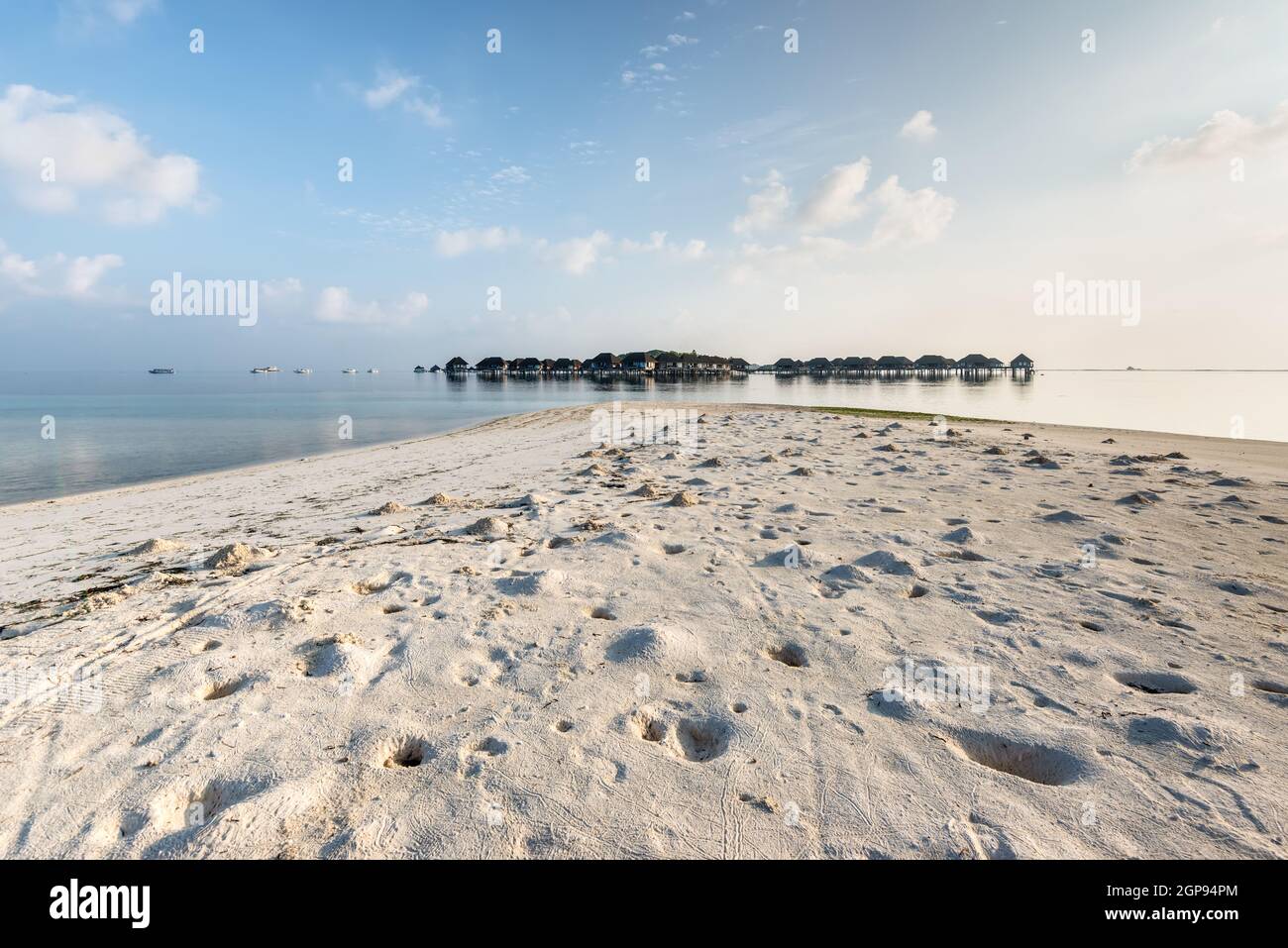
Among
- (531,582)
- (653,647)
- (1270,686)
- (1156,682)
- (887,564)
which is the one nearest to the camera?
(1270,686)

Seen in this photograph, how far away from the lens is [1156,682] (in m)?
3.53

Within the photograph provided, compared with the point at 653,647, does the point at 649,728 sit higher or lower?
lower

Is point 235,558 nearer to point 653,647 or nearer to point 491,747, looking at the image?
point 491,747

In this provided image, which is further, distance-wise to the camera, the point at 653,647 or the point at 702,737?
the point at 653,647

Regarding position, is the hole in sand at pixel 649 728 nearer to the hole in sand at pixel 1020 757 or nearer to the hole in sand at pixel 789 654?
the hole in sand at pixel 789 654

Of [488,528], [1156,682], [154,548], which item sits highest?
[488,528]

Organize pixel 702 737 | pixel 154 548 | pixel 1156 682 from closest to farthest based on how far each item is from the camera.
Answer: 1. pixel 702 737
2. pixel 1156 682
3. pixel 154 548

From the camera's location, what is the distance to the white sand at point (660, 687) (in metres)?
2.44

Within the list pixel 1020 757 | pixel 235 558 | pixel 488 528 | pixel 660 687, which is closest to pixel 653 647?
pixel 660 687

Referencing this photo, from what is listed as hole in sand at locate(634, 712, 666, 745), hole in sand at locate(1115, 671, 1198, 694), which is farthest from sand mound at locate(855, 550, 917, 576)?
hole in sand at locate(634, 712, 666, 745)

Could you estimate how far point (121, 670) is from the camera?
147 inches

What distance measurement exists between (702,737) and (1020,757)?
1717mm

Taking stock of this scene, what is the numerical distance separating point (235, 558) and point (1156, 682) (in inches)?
325

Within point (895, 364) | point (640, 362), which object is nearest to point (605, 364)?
point (640, 362)
